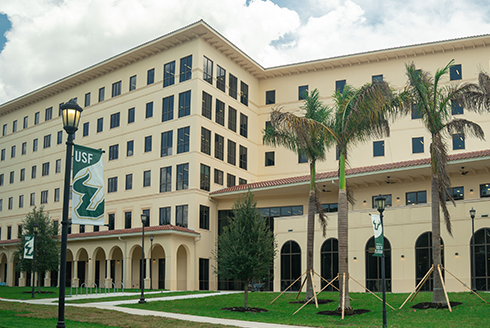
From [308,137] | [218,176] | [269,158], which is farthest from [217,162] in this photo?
[308,137]

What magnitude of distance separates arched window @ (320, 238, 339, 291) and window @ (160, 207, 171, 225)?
585 inches

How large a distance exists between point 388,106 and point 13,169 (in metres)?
54.0

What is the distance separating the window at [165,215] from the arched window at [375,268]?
18.2 meters

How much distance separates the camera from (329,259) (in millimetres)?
35094

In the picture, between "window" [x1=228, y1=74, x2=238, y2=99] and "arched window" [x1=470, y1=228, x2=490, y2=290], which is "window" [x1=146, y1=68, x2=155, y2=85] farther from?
"arched window" [x1=470, y1=228, x2=490, y2=290]

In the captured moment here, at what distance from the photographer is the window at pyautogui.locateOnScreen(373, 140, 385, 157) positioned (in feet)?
145

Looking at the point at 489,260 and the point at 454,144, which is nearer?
the point at 489,260

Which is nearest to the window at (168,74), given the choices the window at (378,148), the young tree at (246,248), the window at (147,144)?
the window at (147,144)

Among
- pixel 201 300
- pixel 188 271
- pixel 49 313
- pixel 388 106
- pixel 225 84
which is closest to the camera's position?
pixel 49 313

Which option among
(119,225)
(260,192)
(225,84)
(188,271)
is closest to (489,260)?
(260,192)

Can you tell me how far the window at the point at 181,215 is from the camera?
4281 cm

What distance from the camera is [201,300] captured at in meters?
28.0

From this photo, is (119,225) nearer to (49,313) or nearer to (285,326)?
(49,313)

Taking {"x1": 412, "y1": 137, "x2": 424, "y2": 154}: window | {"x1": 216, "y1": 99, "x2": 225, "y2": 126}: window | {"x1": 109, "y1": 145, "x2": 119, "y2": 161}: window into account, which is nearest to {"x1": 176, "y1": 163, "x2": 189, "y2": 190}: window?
{"x1": 216, "y1": 99, "x2": 225, "y2": 126}: window
